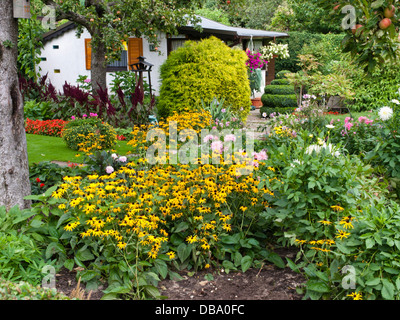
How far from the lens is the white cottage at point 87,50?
48.3 feet

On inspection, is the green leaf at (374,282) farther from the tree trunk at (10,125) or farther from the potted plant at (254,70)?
the potted plant at (254,70)

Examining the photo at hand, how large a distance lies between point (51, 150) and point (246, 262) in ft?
17.0

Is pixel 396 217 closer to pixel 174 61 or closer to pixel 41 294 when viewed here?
pixel 41 294

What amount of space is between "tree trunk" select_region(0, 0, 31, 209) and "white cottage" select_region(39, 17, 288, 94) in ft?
34.4

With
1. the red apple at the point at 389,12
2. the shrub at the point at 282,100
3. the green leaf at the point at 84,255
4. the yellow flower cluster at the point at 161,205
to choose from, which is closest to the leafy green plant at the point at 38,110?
the shrub at the point at 282,100

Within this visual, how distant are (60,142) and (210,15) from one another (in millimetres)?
25855

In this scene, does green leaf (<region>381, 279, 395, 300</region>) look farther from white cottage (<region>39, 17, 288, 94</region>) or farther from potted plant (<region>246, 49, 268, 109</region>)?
potted plant (<region>246, 49, 268, 109</region>)

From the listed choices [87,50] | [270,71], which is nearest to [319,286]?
[87,50]

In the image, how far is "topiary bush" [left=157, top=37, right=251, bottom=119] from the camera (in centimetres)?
900

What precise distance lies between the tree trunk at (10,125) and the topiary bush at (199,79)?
195 inches

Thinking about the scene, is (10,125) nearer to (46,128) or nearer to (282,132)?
(282,132)

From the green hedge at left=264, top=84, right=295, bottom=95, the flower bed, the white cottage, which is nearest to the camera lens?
the flower bed

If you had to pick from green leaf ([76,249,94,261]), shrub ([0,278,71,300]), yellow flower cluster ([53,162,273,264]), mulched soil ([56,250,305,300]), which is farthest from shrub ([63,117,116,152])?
shrub ([0,278,71,300])

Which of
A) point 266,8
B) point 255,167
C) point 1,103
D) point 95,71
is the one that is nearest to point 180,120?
point 255,167
